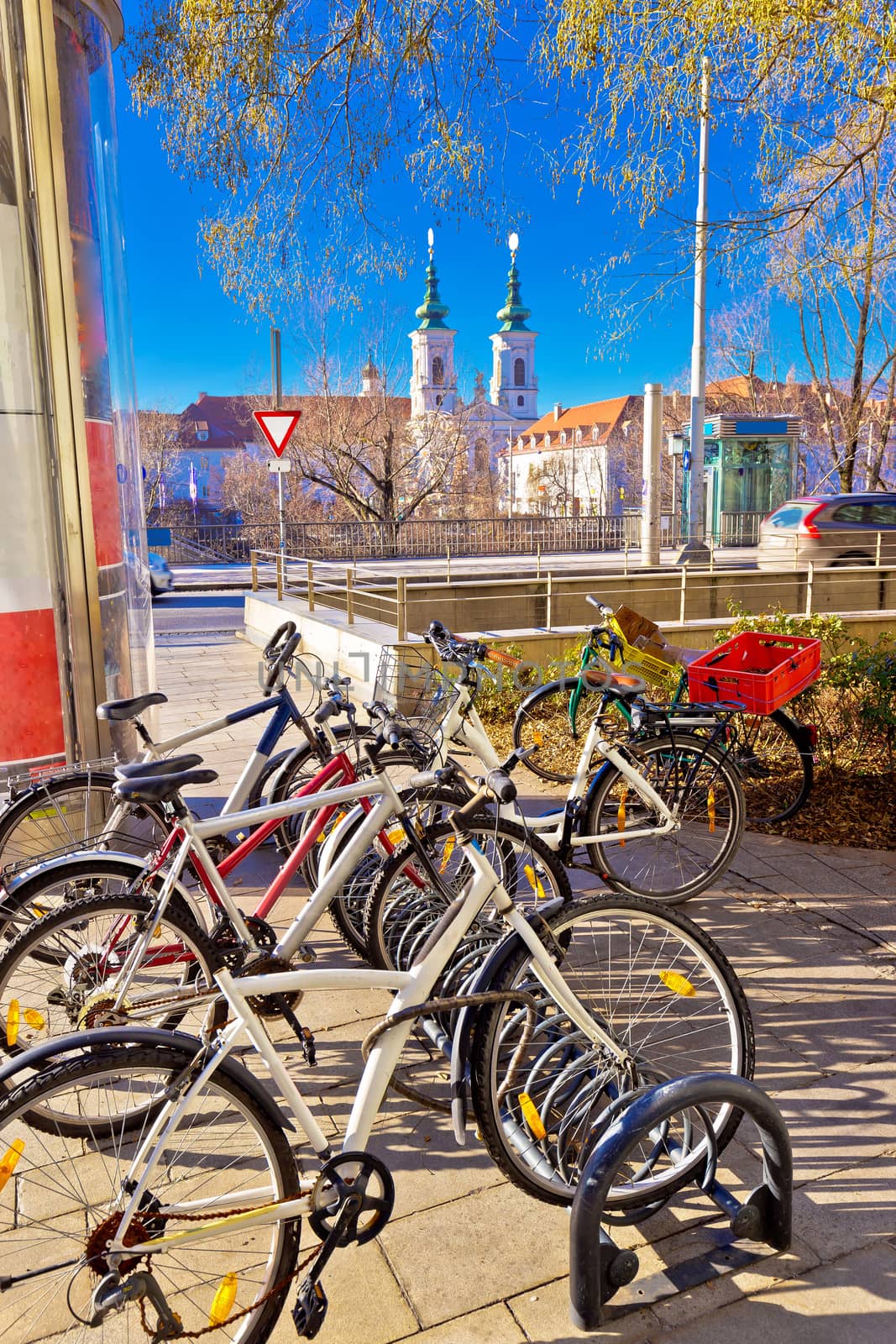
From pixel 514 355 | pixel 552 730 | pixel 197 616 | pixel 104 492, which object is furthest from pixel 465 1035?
pixel 514 355

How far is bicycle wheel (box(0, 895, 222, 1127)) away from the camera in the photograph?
2.99 meters

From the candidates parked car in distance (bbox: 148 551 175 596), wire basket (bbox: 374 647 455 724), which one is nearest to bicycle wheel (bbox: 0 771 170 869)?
wire basket (bbox: 374 647 455 724)

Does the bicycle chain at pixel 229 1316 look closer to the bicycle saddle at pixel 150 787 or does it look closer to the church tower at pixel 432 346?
the bicycle saddle at pixel 150 787

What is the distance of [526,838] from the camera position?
3330mm

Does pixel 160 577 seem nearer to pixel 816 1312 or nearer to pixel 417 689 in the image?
pixel 417 689

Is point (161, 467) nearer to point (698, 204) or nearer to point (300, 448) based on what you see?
point (300, 448)

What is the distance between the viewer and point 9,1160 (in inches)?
78.3

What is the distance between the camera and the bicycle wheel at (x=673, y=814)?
4.48 m

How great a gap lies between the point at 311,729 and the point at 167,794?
1769 millimetres

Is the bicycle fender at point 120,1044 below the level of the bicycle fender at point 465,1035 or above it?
above

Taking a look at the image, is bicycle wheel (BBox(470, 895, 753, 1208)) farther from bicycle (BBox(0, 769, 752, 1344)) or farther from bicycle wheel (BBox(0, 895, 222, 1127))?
bicycle wheel (BBox(0, 895, 222, 1127))

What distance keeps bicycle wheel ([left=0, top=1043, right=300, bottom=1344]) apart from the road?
12.5m

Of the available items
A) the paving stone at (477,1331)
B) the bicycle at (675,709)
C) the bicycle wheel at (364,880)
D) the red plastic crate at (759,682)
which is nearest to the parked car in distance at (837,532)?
the bicycle at (675,709)

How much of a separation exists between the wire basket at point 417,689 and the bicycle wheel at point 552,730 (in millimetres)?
2038
